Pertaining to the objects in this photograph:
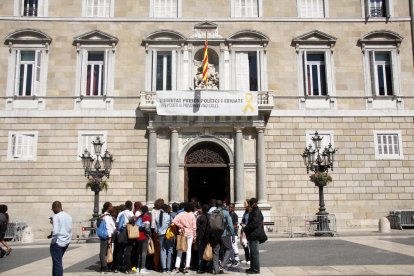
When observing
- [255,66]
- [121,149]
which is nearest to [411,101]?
[255,66]

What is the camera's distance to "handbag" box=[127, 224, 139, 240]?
37.7 ft

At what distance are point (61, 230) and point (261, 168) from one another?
16.0 metres

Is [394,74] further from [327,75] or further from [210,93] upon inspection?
[210,93]

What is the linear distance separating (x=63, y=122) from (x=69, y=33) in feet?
17.3

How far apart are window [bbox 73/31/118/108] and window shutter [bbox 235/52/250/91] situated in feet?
23.5

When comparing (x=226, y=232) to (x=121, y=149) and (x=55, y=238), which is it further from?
(x=121, y=149)

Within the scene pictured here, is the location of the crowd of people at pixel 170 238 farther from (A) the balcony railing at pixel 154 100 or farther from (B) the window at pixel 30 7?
(B) the window at pixel 30 7

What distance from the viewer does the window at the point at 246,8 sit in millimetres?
26266

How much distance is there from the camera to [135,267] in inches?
472

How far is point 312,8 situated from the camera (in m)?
26.5

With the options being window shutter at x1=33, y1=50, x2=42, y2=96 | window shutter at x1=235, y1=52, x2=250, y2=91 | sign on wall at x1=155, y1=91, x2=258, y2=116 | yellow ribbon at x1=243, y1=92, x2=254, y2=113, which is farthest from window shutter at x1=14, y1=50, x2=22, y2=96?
yellow ribbon at x1=243, y1=92, x2=254, y2=113

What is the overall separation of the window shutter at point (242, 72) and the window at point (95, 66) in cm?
716

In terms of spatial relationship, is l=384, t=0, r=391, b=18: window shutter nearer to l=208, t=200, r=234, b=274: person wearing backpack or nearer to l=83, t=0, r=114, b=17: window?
l=83, t=0, r=114, b=17: window

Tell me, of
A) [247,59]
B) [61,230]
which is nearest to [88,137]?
[247,59]
